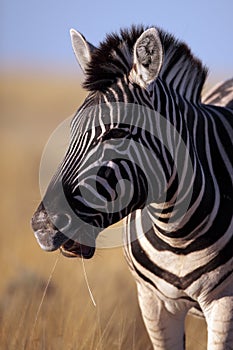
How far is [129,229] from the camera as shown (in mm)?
3949

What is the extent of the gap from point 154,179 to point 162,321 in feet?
3.43

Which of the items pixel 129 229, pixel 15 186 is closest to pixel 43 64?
pixel 15 186

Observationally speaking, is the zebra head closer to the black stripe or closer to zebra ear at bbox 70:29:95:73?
zebra ear at bbox 70:29:95:73

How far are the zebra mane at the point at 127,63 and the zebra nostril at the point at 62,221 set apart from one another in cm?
61

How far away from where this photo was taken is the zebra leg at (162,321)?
402cm

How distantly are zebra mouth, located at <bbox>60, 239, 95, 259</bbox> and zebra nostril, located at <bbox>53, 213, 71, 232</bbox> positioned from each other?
0.36 ft

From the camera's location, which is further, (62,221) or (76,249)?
(76,249)

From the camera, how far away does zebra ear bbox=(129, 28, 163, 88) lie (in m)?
3.23

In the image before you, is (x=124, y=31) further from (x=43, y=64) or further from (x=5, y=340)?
(x=43, y=64)

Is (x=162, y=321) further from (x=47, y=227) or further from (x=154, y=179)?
(x=47, y=227)

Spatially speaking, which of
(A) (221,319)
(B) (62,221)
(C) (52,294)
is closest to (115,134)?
(B) (62,221)

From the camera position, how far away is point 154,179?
3361 millimetres

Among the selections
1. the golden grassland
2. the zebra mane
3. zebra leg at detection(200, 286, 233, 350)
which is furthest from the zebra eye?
zebra leg at detection(200, 286, 233, 350)

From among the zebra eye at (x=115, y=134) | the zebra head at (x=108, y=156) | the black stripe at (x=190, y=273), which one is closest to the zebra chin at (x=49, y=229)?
the zebra head at (x=108, y=156)
